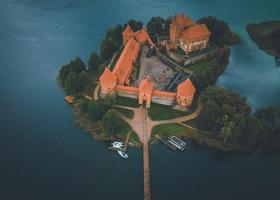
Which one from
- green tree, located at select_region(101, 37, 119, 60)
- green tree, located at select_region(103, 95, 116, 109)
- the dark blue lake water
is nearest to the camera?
the dark blue lake water

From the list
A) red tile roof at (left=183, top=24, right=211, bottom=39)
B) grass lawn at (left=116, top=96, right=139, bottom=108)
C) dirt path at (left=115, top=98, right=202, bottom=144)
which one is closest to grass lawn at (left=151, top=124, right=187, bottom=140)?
dirt path at (left=115, top=98, right=202, bottom=144)

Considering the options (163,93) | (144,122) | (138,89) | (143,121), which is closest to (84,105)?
(138,89)

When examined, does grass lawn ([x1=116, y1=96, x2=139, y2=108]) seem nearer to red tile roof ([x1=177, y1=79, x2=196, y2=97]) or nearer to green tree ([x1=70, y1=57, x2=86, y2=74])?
red tile roof ([x1=177, y1=79, x2=196, y2=97])

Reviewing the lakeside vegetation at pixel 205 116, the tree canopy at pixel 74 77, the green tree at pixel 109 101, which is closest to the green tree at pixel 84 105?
the lakeside vegetation at pixel 205 116

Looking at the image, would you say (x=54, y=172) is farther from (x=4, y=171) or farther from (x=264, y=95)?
(x=264, y=95)

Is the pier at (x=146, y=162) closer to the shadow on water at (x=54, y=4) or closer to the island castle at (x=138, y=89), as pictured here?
the island castle at (x=138, y=89)

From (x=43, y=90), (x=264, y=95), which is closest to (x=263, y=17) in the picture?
(x=264, y=95)
